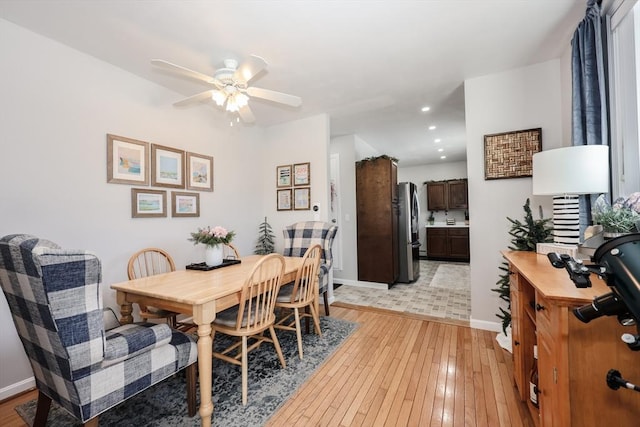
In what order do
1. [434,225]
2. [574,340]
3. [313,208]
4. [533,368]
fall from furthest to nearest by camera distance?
[434,225] → [313,208] → [533,368] → [574,340]

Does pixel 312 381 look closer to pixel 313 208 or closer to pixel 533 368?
pixel 533 368

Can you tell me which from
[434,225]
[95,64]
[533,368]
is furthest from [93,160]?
[434,225]

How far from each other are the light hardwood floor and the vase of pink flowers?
126 cm

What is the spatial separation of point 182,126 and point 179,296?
2284mm

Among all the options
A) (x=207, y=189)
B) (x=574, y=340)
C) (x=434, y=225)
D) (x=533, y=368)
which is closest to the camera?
(x=574, y=340)

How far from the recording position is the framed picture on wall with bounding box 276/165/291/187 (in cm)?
401

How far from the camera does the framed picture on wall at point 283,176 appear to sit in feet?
13.2

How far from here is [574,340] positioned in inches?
36.9

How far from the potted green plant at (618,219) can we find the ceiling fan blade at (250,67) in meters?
2.18

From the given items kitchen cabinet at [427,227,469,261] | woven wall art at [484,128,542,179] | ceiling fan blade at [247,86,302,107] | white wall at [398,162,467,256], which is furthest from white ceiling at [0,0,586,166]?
white wall at [398,162,467,256]

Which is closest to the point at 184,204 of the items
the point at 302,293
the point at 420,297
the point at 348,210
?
the point at 302,293

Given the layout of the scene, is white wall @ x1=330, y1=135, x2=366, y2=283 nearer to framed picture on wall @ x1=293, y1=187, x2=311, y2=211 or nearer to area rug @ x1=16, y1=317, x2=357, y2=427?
framed picture on wall @ x1=293, y1=187, x2=311, y2=211

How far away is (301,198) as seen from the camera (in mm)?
3895

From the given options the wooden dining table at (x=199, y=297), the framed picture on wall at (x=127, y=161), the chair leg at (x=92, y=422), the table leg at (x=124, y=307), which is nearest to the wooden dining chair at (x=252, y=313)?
the wooden dining table at (x=199, y=297)
